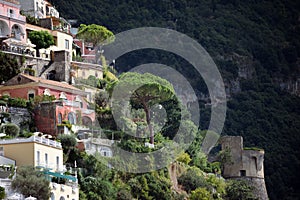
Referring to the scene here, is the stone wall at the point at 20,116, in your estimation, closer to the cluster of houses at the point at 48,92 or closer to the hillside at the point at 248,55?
the cluster of houses at the point at 48,92

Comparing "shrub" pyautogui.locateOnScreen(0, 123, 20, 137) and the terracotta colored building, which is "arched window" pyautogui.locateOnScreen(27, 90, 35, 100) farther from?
"shrub" pyautogui.locateOnScreen(0, 123, 20, 137)

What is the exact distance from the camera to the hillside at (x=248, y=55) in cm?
11570

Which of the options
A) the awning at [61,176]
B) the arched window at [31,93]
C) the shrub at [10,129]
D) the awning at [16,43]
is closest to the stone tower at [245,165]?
the awning at [16,43]

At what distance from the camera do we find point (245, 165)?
298 ft

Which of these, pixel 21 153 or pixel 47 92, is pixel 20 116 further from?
pixel 21 153

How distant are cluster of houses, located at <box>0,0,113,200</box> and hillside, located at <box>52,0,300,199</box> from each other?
3022cm

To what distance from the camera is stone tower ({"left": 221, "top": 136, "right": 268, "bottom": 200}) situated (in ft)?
297

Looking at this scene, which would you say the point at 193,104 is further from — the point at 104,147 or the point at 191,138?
the point at 104,147

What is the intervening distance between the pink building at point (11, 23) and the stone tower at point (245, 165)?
21487 mm

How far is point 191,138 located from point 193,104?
1270 inches

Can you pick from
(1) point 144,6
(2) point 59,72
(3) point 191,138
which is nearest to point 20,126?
(2) point 59,72

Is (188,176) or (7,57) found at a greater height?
(7,57)

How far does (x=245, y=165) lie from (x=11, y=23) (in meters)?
23.9

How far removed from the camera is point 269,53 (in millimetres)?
146375
